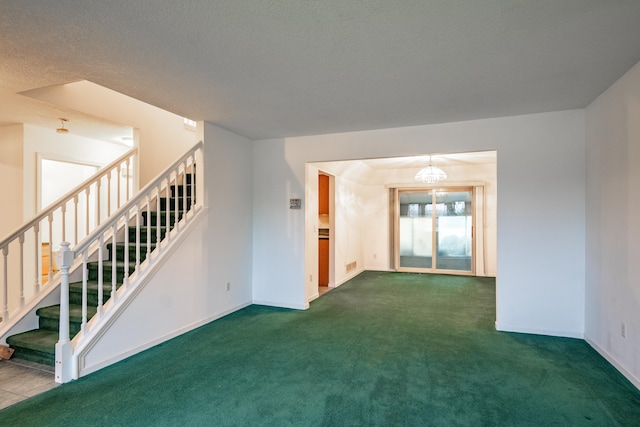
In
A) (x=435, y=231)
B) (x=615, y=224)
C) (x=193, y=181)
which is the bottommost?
(x=435, y=231)

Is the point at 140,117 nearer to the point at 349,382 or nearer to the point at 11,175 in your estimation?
the point at 11,175

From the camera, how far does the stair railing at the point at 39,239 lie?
304 centimetres

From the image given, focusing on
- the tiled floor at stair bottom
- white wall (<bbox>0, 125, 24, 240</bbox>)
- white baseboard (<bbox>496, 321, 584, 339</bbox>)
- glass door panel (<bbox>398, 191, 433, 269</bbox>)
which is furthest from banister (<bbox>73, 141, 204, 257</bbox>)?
Result: glass door panel (<bbox>398, 191, 433, 269</bbox>)

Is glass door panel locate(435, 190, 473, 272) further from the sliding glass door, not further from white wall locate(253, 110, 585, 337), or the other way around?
white wall locate(253, 110, 585, 337)

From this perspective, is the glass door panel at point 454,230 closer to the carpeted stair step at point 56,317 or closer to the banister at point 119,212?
the banister at point 119,212

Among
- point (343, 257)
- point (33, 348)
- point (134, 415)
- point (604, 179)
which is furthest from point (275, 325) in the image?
point (604, 179)

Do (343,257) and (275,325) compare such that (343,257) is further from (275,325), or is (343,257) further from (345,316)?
(275,325)

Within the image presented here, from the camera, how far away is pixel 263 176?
490 centimetres

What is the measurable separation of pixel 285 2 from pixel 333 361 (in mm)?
2687

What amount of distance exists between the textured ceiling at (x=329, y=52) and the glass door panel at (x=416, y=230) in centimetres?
451

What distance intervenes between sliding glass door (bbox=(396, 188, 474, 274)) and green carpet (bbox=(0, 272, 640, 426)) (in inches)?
147

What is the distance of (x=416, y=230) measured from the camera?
25.9 ft

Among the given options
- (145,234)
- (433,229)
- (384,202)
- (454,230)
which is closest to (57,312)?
(145,234)

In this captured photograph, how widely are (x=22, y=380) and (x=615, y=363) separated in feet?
15.4
